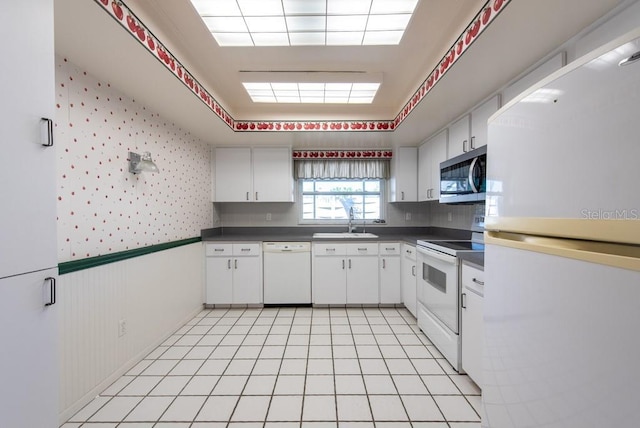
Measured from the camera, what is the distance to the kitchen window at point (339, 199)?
4.00m

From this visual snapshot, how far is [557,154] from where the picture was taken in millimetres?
668

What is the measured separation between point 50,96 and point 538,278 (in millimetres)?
1717

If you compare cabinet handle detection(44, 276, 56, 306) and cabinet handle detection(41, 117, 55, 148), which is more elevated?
cabinet handle detection(41, 117, 55, 148)

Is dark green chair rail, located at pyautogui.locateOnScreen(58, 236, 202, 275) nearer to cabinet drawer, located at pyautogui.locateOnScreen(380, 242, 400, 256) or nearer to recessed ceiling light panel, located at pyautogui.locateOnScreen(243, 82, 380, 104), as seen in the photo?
recessed ceiling light panel, located at pyautogui.locateOnScreen(243, 82, 380, 104)

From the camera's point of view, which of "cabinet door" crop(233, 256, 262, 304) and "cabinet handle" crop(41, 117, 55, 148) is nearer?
"cabinet handle" crop(41, 117, 55, 148)

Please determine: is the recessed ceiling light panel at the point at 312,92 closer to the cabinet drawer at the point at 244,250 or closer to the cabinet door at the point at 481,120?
the cabinet door at the point at 481,120

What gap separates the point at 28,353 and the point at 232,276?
243 cm

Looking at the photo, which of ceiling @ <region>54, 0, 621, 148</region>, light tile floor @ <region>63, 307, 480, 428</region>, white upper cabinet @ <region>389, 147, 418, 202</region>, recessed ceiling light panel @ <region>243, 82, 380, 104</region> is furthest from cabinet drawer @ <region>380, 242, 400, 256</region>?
recessed ceiling light panel @ <region>243, 82, 380, 104</region>

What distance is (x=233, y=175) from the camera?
3.63 meters

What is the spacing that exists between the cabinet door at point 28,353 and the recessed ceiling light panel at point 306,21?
1.67 metres

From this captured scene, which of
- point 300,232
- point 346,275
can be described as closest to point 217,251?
point 300,232

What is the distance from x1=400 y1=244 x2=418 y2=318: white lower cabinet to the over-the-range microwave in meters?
0.75

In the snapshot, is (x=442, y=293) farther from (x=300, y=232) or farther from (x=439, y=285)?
(x=300, y=232)

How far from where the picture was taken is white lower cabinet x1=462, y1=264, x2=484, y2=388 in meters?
1.66
